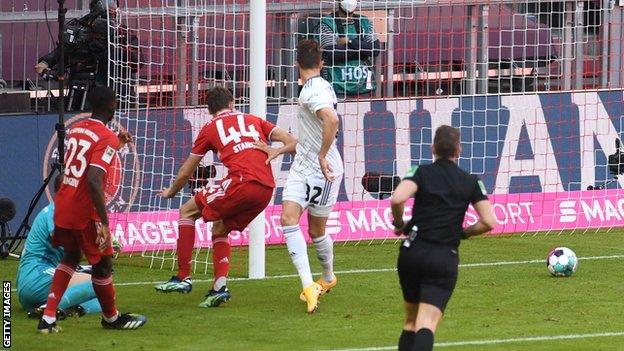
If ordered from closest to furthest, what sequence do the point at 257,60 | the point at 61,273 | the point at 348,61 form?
the point at 61,273 < the point at 257,60 < the point at 348,61

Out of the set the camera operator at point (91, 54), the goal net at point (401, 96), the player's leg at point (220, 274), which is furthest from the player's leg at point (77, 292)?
the camera operator at point (91, 54)

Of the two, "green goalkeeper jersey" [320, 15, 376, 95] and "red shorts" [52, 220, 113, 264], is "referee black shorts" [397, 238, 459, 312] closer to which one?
"red shorts" [52, 220, 113, 264]

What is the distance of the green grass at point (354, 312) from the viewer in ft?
33.5

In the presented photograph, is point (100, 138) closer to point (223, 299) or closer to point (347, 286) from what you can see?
point (223, 299)

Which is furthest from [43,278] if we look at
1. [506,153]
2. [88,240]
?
[506,153]

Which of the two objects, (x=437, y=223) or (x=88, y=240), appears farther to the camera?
(x=88, y=240)

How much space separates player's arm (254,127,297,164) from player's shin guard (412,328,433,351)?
3630 millimetres

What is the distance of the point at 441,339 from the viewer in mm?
10211

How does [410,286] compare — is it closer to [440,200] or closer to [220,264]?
[440,200]

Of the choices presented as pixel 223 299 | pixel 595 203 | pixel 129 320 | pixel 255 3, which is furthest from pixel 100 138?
pixel 595 203

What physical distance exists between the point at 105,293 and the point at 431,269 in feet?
9.56

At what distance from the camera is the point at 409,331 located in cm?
875

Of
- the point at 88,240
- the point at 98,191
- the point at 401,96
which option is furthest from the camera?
the point at 401,96

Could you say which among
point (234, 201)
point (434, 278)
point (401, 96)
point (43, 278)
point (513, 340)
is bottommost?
point (513, 340)
